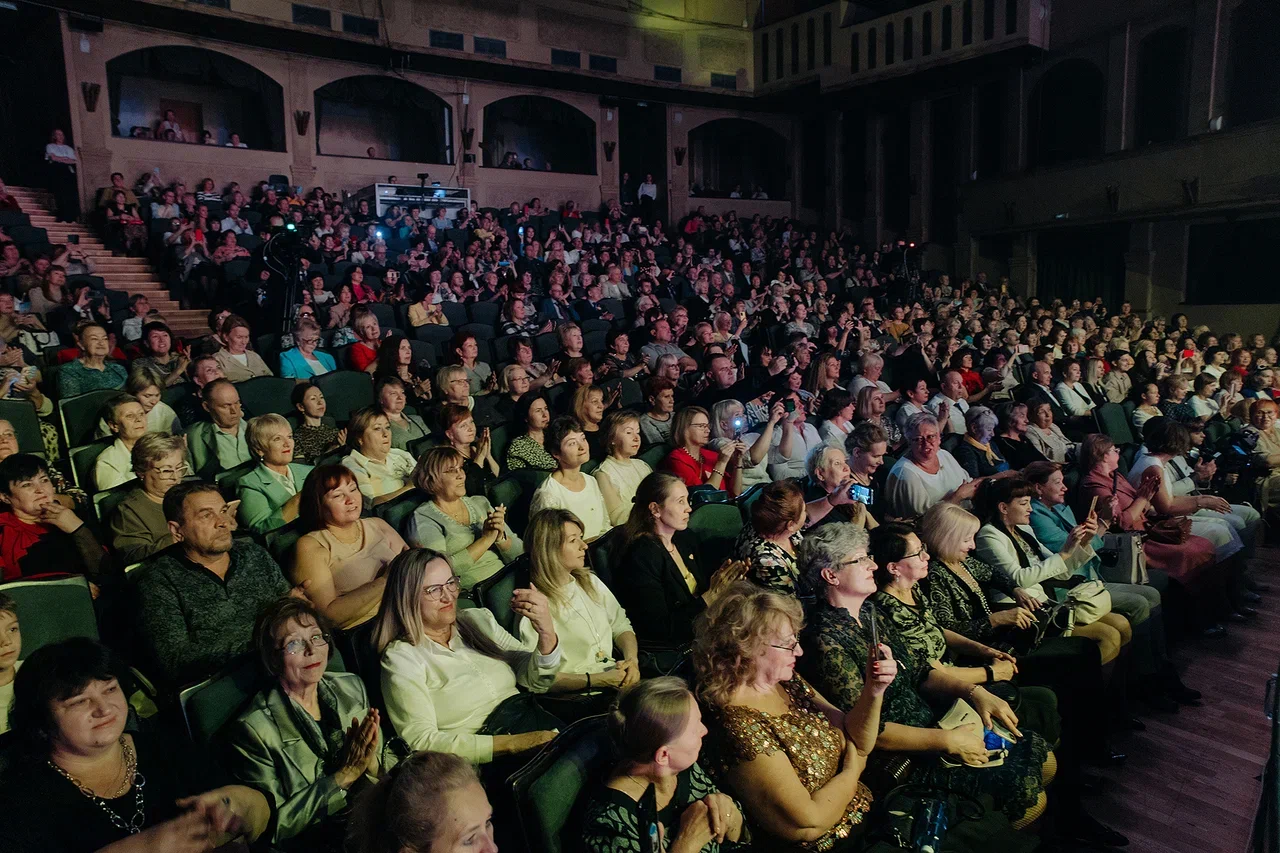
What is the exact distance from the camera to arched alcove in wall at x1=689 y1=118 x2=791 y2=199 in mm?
15305

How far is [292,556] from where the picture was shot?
2.37 m

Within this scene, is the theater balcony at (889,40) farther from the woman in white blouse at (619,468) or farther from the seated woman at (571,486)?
the seated woman at (571,486)

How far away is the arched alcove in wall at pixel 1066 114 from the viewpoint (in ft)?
36.7

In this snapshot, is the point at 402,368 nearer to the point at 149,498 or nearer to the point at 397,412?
the point at 397,412

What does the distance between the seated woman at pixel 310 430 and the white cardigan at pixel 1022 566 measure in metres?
2.54

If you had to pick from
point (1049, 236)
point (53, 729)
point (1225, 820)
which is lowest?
point (1225, 820)

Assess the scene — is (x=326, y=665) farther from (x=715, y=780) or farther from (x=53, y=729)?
(x=715, y=780)

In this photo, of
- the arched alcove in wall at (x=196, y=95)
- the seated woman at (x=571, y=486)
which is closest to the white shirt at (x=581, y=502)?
the seated woman at (x=571, y=486)

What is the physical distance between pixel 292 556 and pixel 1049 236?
11.9 m

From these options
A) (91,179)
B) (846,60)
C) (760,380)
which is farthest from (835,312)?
(91,179)

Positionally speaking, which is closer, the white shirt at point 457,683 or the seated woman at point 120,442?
the white shirt at point 457,683

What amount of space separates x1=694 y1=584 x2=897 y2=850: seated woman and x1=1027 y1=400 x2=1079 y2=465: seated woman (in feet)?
10.3

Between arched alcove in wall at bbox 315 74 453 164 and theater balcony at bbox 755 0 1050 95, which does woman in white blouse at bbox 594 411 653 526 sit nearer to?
arched alcove in wall at bbox 315 74 453 164

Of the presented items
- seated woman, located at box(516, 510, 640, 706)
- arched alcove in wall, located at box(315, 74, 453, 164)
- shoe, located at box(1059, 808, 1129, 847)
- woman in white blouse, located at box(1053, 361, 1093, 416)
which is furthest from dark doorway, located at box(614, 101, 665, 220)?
shoe, located at box(1059, 808, 1129, 847)
